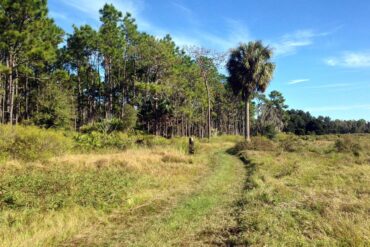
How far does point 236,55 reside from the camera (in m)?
33.5

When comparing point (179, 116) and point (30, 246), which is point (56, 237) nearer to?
point (30, 246)

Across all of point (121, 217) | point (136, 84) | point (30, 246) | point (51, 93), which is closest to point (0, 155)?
point (121, 217)

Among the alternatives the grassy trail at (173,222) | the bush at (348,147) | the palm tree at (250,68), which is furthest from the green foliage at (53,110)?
the grassy trail at (173,222)

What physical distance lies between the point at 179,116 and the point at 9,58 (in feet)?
90.6

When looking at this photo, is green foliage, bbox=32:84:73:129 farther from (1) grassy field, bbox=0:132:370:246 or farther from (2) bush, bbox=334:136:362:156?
(2) bush, bbox=334:136:362:156

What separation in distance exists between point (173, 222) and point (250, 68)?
27.8 meters

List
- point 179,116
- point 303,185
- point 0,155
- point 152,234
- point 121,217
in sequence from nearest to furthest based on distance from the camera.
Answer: point 152,234
point 121,217
point 303,185
point 0,155
point 179,116

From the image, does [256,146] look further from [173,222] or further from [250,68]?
[173,222]

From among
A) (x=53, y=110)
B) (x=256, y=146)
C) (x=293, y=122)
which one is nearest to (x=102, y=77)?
(x=53, y=110)

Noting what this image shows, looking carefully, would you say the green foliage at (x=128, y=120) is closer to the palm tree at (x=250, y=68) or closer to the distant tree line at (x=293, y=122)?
the palm tree at (x=250, y=68)

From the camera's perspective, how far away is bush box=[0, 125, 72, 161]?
14.5 meters

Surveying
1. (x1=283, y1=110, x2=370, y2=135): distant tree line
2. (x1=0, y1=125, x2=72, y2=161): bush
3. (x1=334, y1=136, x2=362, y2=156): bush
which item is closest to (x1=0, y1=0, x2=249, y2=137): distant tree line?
(x1=0, y1=125, x2=72, y2=161): bush

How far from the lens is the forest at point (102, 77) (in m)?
27.6

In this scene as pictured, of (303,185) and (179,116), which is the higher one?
(179,116)
